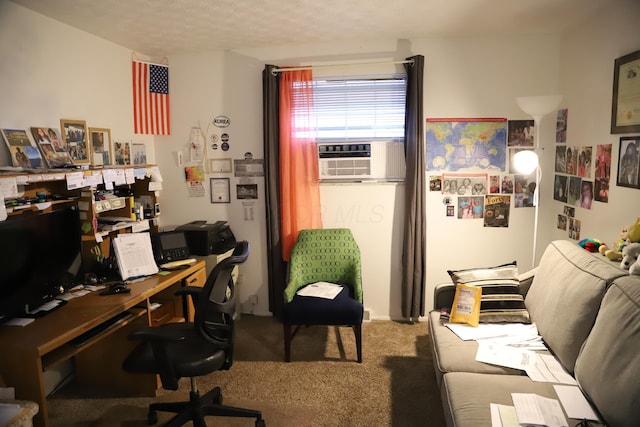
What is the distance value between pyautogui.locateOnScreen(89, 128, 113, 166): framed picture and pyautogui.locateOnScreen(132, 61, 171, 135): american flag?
1.24 ft

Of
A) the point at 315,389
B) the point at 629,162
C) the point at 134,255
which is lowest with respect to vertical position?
the point at 315,389

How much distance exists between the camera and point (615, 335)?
1723 millimetres

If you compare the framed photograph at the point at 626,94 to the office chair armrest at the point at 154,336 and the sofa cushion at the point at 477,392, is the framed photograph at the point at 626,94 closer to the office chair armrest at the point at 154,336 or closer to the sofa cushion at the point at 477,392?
the sofa cushion at the point at 477,392

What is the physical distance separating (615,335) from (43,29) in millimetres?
3595

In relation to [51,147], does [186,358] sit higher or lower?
lower

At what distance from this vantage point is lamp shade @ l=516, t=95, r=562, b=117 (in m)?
2.89

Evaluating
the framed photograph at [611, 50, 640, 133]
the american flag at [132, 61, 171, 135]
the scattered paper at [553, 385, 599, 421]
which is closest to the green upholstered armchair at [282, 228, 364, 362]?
the scattered paper at [553, 385, 599, 421]

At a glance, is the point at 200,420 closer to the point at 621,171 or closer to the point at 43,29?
the point at 43,29

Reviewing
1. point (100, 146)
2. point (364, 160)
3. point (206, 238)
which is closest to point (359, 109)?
point (364, 160)

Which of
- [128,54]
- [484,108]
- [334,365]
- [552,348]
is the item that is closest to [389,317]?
[334,365]

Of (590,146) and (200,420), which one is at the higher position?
(590,146)

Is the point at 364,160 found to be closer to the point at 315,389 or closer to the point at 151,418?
the point at 315,389

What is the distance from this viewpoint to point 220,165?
12.7 feet

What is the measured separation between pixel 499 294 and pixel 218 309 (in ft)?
5.61
